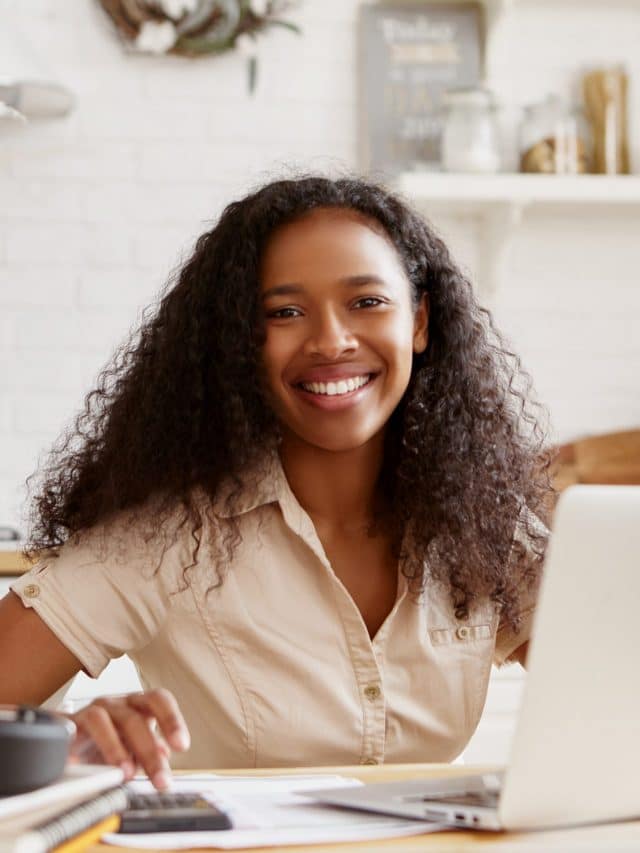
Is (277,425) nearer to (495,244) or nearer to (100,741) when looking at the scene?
(100,741)

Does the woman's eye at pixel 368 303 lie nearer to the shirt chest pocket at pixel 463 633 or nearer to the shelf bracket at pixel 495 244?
the shirt chest pocket at pixel 463 633

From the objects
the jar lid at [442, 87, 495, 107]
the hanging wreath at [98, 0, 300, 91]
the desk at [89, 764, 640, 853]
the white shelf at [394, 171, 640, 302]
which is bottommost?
the desk at [89, 764, 640, 853]

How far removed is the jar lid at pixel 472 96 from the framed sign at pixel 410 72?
11 cm

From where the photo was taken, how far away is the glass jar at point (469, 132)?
2674 mm

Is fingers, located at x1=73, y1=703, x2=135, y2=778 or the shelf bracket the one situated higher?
the shelf bracket

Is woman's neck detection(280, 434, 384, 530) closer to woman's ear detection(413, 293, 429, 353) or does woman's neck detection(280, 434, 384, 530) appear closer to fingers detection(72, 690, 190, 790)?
woman's ear detection(413, 293, 429, 353)

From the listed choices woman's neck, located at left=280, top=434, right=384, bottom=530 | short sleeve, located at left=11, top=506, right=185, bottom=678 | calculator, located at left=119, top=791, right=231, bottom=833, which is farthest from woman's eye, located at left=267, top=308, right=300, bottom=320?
calculator, located at left=119, top=791, right=231, bottom=833

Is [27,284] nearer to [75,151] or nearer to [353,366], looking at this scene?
[75,151]

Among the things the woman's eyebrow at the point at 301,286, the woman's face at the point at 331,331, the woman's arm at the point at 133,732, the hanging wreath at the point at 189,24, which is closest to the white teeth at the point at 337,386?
the woman's face at the point at 331,331

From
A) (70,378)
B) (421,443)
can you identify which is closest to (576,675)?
(421,443)

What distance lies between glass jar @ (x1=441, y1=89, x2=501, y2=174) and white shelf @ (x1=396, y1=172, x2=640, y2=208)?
0.13 feet

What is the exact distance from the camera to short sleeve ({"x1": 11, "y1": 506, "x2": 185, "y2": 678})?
4.15 feet

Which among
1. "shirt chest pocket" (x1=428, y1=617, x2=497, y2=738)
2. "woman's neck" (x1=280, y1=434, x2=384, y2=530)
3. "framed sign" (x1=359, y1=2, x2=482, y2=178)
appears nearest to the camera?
"shirt chest pocket" (x1=428, y1=617, x2=497, y2=738)

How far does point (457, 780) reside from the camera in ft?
3.06
